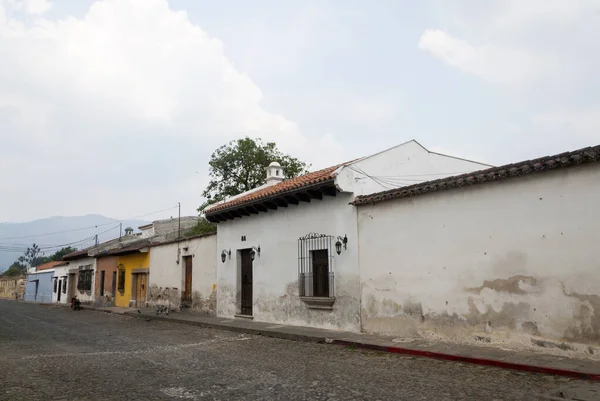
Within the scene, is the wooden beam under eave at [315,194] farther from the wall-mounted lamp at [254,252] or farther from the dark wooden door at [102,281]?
the dark wooden door at [102,281]

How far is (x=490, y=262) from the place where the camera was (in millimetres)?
8656

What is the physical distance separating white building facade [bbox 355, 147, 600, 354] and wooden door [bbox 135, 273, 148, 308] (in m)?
15.6

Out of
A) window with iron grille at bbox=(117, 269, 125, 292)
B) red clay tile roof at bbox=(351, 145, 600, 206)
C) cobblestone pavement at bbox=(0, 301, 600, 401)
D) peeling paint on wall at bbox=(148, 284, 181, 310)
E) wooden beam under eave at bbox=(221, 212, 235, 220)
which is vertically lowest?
cobblestone pavement at bbox=(0, 301, 600, 401)

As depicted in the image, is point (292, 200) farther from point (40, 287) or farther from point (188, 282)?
point (40, 287)

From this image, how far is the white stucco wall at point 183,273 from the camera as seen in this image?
1794cm

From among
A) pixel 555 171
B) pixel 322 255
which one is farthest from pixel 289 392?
pixel 322 255

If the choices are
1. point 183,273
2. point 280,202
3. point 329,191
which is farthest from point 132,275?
point 329,191

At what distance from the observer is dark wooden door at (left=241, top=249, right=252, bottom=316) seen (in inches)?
623

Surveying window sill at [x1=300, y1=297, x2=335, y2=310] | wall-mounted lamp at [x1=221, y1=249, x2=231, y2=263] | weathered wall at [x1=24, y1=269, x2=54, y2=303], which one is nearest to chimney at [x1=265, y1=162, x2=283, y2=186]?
wall-mounted lamp at [x1=221, y1=249, x2=231, y2=263]

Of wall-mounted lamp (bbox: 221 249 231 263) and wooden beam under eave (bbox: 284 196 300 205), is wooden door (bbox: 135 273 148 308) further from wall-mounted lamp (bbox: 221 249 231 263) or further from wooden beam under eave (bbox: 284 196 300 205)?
wooden beam under eave (bbox: 284 196 300 205)

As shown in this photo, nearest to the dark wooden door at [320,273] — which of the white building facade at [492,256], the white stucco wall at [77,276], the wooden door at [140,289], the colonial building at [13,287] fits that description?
the white building facade at [492,256]

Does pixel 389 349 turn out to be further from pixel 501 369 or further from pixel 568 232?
pixel 568 232

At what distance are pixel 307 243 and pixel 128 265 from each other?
16.2m

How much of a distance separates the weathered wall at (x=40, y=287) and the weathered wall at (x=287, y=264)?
34.5 metres
